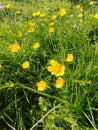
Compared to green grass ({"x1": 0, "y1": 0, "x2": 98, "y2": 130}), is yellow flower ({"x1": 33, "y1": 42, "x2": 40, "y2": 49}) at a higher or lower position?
higher

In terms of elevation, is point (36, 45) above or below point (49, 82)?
above

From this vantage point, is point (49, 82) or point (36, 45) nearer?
point (49, 82)

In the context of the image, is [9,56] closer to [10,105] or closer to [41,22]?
[10,105]

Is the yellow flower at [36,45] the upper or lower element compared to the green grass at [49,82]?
upper

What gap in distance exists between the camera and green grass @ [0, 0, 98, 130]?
2.33 meters

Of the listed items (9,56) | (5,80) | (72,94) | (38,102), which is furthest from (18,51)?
(72,94)

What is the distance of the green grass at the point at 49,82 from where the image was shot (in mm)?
A: 2326

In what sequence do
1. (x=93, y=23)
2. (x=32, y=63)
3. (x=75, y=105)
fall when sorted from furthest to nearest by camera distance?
(x=93, y=23) → (x=32, y=63) → (x=75, y=105)

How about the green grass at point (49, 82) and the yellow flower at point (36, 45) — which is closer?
the green grass at point (49, 82)

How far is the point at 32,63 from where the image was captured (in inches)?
109

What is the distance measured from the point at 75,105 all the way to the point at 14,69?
0.67m

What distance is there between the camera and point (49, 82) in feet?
8.34

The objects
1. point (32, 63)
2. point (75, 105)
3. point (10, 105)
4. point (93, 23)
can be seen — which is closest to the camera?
point (75, 105)

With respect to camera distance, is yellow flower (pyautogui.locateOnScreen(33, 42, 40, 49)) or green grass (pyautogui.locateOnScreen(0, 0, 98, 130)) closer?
green grass (pyautogui.locateOnScreen(0, 0, 98, 130))
